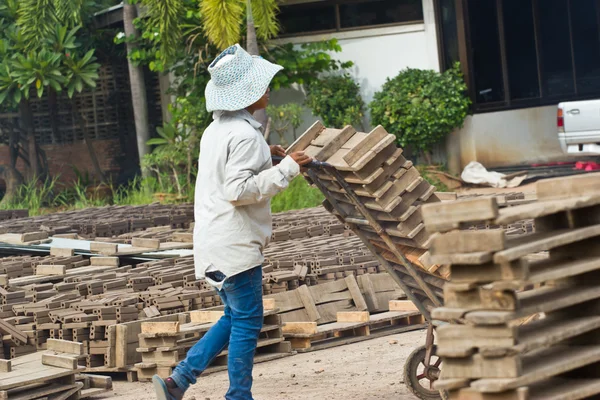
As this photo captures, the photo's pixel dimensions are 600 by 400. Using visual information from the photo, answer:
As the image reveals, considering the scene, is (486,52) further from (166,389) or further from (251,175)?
(166,389)

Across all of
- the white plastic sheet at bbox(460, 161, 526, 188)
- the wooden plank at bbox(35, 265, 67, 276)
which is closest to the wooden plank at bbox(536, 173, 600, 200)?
the wooden plank at bbox(35, 265, 67, 276)

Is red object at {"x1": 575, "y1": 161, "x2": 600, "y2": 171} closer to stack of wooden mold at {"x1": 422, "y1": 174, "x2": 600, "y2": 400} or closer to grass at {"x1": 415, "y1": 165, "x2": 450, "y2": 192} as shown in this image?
grass at {"x1": 415, "y1": 165, "x2": 450, "y2": 192}

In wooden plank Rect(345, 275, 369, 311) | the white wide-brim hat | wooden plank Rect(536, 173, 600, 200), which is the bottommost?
wooden plank Rect(345, 275, 369, 311)

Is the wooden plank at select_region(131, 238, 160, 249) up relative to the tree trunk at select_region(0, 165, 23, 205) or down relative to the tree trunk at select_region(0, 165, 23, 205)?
down

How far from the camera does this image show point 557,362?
443cm

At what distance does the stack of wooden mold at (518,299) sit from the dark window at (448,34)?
16081 mm

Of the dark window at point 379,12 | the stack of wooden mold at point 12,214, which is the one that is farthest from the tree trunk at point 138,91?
the dark window at point 379,12

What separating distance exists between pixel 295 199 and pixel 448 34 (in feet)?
16.2

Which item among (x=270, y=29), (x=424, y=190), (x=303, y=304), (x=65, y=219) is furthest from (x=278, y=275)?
A: (x=270, y=29)

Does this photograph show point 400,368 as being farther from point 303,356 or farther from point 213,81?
point 213,81

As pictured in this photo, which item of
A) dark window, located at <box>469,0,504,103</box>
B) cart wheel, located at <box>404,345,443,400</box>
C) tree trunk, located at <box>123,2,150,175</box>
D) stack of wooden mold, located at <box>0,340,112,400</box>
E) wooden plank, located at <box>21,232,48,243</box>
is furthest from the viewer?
tree trunk, located at <box>123,2,150,175</box>

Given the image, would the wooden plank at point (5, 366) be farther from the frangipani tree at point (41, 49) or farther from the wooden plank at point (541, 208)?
the frangipani tree at point (41, 49)

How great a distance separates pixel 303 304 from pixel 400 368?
5.39 ft

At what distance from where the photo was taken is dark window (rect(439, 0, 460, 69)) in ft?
67.1
